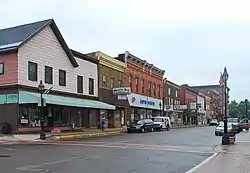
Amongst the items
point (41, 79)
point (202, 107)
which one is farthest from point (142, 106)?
point (202, 107)

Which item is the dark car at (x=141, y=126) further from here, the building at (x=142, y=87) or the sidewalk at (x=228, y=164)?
the sidewalk at (x=228, y=164)

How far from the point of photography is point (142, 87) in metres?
58.7

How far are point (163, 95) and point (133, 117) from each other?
1582 cm

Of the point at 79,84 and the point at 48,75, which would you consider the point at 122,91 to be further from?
the point at 48,75

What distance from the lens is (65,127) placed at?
37.7 meters

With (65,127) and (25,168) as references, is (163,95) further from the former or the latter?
(25,168)

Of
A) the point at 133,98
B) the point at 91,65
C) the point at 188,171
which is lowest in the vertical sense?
the point at 188,171

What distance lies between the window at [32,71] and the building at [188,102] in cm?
5253

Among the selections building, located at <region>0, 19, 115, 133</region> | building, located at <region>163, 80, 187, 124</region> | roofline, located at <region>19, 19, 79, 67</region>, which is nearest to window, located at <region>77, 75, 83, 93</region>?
building, located at <region>0, 19, 115, 133</region>

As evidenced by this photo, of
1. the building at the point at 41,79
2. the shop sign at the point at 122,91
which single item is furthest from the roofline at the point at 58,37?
the shop sign at the point at 122,91

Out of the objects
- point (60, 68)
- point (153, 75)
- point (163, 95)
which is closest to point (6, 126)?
point (60, 68)

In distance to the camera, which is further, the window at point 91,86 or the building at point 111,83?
the building at point 111,83

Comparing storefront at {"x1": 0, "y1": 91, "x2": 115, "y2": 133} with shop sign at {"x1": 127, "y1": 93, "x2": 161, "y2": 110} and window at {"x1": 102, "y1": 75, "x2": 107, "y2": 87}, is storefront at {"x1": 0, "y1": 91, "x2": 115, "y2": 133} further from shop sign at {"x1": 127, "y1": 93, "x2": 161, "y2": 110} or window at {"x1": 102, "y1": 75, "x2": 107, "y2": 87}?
shop sign at {"x1": 127, "y1": 93, "x2": 161, "y2": 110}

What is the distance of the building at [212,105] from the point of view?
119m
